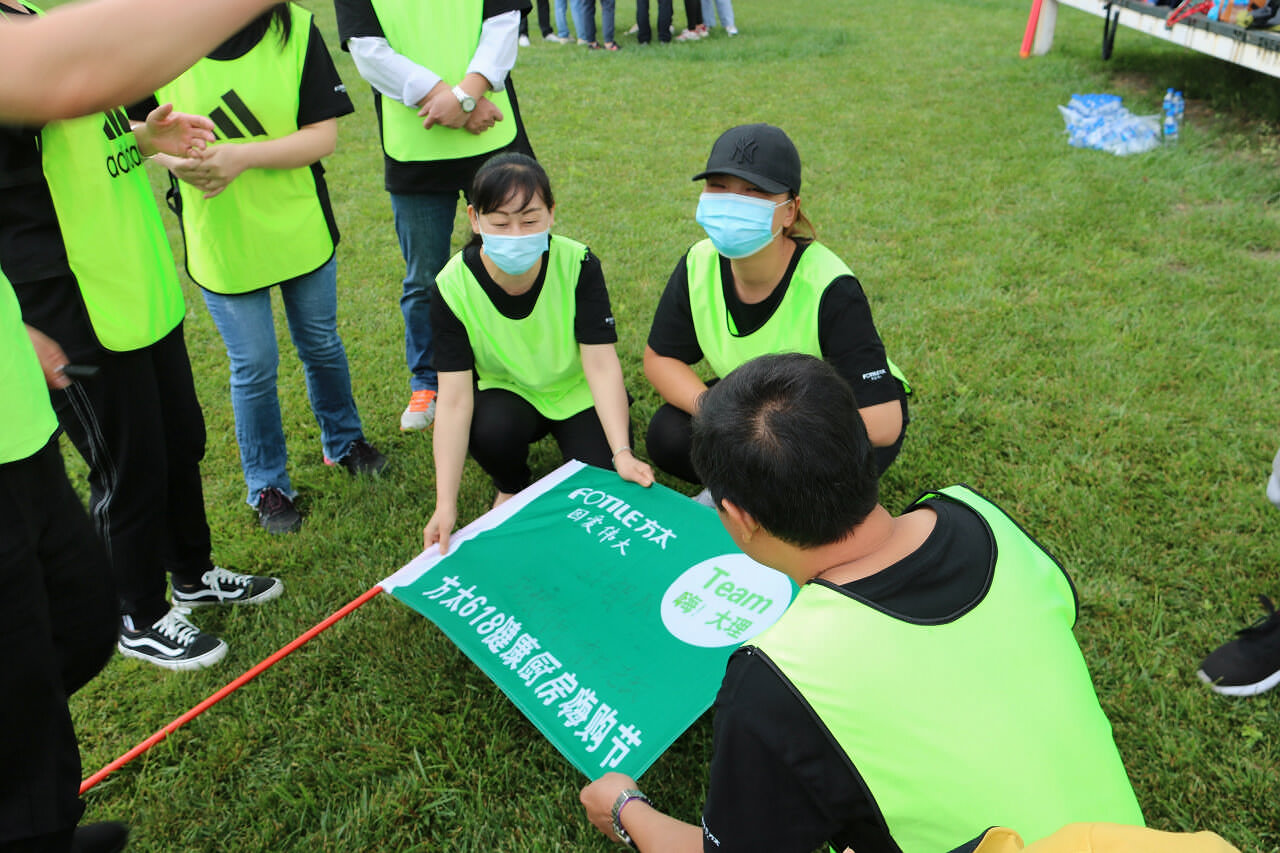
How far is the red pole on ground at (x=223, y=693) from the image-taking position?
213 cm

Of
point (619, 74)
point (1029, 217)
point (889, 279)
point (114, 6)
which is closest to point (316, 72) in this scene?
point (114, 6)

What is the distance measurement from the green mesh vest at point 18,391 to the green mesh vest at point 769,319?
1.84m

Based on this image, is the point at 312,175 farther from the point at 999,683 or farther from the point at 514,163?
the point at 999,683

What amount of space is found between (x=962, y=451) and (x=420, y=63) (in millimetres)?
2695

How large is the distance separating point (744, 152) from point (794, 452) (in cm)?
141

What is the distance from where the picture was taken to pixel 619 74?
32.8 ft

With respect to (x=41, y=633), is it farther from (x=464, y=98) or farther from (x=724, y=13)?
(x=724, y=13)

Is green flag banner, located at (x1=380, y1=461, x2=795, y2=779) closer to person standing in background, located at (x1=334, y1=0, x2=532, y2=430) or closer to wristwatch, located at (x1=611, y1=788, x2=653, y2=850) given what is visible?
wristwatch, located at (x1=611, y1=788, x2=653, y2=850)

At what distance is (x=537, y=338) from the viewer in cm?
295

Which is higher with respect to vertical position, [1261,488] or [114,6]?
[114,6]

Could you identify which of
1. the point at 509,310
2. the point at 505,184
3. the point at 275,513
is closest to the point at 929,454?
the point at 509,310

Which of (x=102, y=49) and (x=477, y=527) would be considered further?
(x=477, y=527)

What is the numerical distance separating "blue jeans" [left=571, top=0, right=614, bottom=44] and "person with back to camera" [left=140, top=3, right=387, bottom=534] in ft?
30.9

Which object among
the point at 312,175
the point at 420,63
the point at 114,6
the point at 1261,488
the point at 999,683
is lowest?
the point at 1261,488
